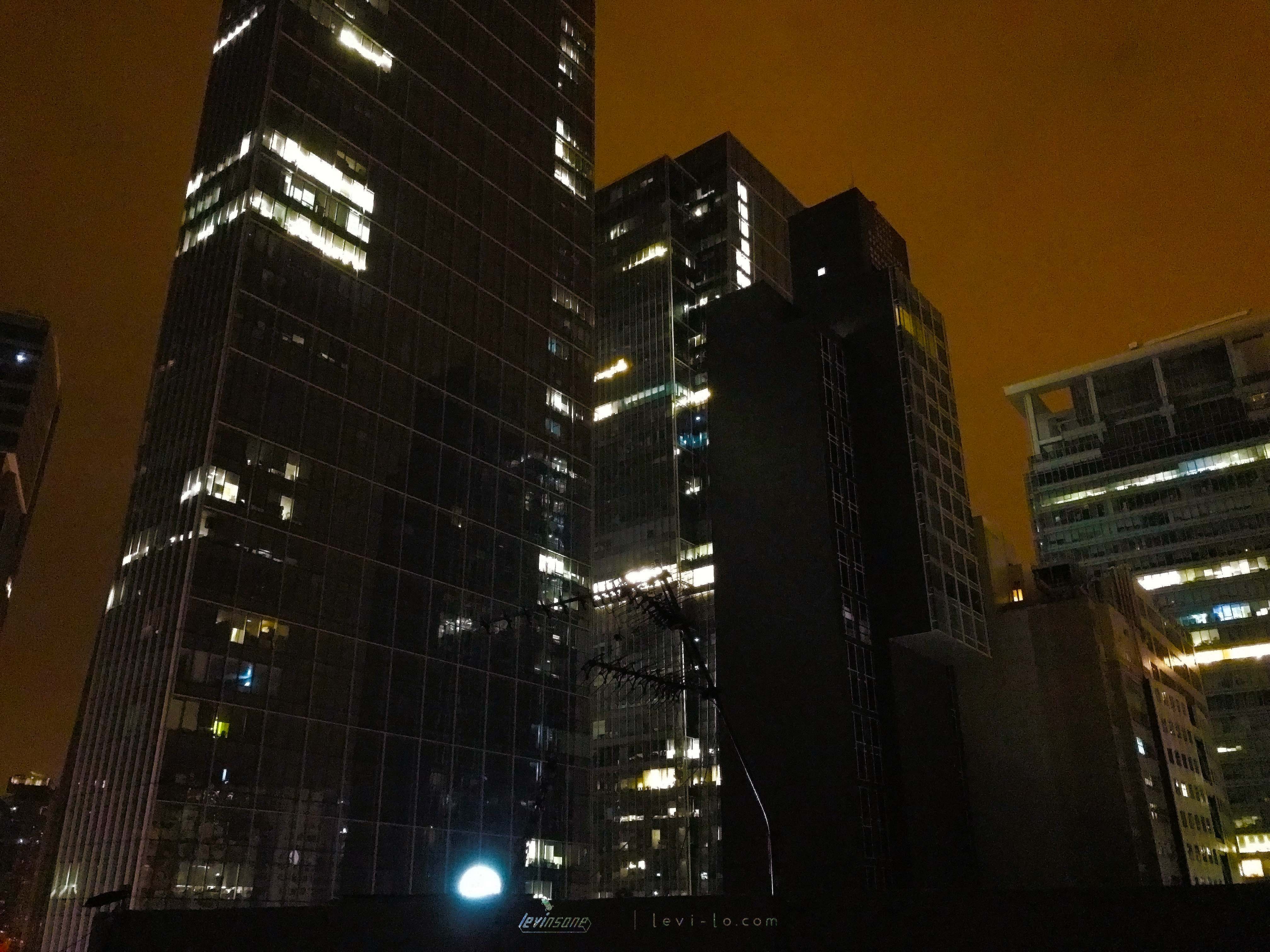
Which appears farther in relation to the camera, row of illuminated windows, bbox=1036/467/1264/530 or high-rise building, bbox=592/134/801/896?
row of illuminated windows, bbox=1036/467/1264/530

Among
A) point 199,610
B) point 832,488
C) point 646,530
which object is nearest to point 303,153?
point 199,610

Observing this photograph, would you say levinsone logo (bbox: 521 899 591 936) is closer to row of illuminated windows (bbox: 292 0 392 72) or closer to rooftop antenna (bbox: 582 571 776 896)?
rooftop antenna (bbox: 582 571 776 896)

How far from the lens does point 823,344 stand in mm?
79500

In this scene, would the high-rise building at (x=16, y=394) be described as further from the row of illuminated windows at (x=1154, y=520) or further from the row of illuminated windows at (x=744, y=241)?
the row of illuminated windows at (x=1154, y=520)

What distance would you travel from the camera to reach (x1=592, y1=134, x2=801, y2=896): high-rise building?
13300cm

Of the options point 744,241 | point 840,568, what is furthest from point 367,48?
point 840,568

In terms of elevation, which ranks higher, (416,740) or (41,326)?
(41,326)

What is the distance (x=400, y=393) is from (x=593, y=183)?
177ft

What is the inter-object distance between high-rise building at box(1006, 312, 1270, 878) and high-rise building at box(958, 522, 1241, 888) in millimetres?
52687

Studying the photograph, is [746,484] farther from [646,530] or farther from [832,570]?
[646,530]

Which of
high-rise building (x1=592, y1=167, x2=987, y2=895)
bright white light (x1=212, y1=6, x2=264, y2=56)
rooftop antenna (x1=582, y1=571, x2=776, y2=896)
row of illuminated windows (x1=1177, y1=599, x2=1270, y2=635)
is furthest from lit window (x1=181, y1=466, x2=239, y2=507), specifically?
row of illuminated windows (x1=1177, y1=599, x2=1270, y2=635)

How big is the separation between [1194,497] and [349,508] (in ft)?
458

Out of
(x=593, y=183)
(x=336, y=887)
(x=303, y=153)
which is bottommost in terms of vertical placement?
(x=336, y=887)

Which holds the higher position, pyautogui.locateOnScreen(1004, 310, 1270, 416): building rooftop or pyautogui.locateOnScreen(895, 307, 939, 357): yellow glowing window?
pyautogui.locateOnScreen(1004, 310, 1270, 416): building rooftop
